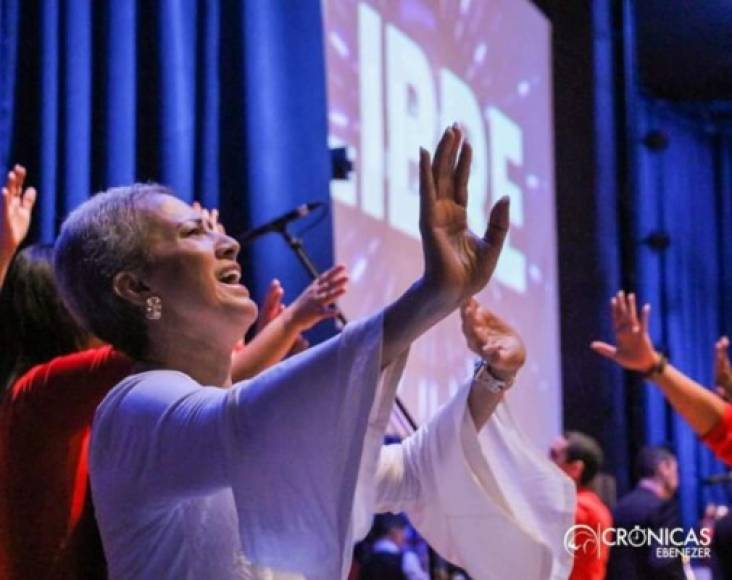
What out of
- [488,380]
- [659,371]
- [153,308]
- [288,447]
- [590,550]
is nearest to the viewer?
[288,447]

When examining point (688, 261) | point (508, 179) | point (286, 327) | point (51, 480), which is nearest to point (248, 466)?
point (51, 480)

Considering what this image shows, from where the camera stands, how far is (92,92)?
2.89 meters

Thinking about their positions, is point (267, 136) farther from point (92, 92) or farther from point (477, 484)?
point (477, 484)

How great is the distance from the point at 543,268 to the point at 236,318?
332 centimetres

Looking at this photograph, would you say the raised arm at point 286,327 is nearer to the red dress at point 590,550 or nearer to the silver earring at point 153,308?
the silver earring at point 153,308

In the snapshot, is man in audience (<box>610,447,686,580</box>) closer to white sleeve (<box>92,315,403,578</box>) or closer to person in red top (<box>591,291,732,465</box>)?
person in red top (<box>591,291,732,465</box>)

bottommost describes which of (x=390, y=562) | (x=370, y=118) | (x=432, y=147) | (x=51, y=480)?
(x=390, y=562)

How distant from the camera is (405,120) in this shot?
3.52 meters

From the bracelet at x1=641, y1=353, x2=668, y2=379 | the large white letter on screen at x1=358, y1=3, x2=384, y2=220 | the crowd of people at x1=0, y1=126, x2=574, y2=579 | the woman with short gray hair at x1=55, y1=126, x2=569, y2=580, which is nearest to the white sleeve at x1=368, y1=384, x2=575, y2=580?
the crowd of people at x1=0, y1=126, x2=574, y2=579

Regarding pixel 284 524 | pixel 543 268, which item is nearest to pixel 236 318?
pixel 284 524

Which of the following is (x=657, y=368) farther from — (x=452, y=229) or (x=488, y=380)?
(x=452, y=229)

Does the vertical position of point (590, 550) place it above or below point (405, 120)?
below

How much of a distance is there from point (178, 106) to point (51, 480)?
1524 mm

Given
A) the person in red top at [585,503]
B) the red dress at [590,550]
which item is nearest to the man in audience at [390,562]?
the person in red top at [585,503]
